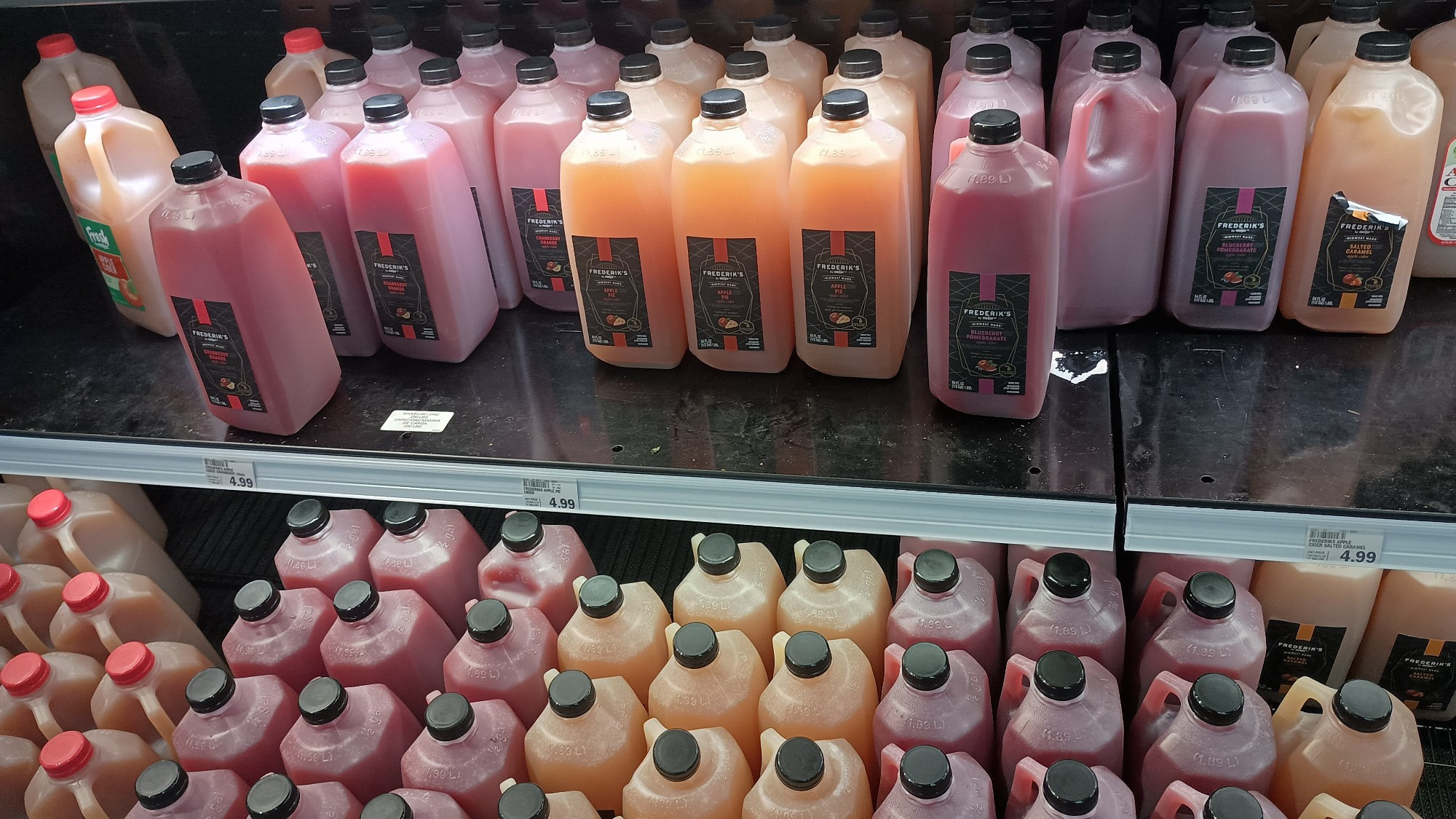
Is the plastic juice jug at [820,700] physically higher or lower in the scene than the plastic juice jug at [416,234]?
lower

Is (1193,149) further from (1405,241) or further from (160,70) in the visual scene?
(160,70)

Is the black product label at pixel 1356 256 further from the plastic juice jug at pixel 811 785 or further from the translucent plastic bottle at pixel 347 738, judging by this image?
the translucent plastic bottle at pixel 347 738

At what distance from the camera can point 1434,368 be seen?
1247mm

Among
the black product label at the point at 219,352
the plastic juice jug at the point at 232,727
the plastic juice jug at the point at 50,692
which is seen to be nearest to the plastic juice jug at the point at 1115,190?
the black product label at the point at 219,352

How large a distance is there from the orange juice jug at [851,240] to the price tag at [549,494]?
36cm

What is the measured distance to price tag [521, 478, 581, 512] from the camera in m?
1.24

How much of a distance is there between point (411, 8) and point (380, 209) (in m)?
0.55

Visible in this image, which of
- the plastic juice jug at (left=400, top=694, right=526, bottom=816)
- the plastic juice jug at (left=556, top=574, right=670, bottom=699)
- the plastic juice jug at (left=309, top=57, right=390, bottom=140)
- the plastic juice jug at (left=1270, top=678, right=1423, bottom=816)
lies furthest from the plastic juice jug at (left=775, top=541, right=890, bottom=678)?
the plastic juice jug at (left=309, top=57, right=390, bottom=140)

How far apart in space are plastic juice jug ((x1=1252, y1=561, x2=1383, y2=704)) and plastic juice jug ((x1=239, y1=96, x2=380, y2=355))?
1350mm

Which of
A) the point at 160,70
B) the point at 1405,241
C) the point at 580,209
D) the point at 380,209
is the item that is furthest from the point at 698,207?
the point at 160,70

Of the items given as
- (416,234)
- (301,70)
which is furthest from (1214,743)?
(301,70)

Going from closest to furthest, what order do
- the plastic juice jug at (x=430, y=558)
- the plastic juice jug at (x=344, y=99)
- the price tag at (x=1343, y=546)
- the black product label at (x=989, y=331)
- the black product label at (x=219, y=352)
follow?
the price tag at (x=1343, y=546) < the black product label at (x=989, y=331) < the black product label at (x=219, y=352) < the plastic juice jug at (x=344, y=99) < the plastic juice jug at (x=430, y=558)

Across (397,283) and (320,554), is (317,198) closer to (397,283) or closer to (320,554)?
(397,283)

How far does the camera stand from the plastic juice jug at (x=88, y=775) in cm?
138
